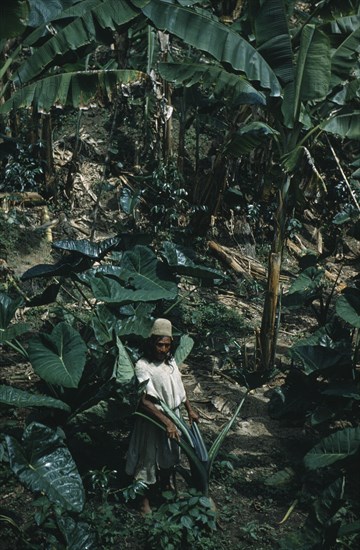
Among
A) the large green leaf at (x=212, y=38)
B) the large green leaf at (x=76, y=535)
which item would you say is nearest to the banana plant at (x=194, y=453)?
the large green leaf at (x=76, y=535)

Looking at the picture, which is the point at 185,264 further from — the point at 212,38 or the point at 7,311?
the point at 212,38

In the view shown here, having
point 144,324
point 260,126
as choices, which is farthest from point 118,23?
point 144,324

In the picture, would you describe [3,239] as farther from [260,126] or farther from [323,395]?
[323,395]

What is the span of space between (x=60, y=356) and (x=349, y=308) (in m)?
2.54

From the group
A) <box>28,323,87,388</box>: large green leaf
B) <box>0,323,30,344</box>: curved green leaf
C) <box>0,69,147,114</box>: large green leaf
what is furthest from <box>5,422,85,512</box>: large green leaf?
<box>0,69,147,114</box>: large green leaf

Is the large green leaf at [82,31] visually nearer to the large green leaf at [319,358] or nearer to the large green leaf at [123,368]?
the large green leaf at [123,368]

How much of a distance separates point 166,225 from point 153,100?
172 cm

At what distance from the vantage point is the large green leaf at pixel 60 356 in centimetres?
573

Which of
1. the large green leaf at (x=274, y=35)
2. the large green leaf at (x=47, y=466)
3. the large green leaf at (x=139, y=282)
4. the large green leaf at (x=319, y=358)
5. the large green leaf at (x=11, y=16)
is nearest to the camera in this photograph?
the large green leaf at (x=47, y=466)

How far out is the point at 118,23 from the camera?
703 centimetres

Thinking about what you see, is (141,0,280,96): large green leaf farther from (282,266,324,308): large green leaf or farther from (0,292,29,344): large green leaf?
(0,292,29,344): large green leaf

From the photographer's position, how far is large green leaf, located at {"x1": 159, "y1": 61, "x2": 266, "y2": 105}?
732cm

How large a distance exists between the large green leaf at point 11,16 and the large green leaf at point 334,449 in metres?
3.68

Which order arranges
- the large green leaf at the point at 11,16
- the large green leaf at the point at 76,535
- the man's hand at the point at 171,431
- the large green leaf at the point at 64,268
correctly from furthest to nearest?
1. the large green leaf at the point at 64,268
2. the man's hand at the point at 171,431
3. the large green leaf at the point at 11,16
4. the large green leaf at the point at 76,535
